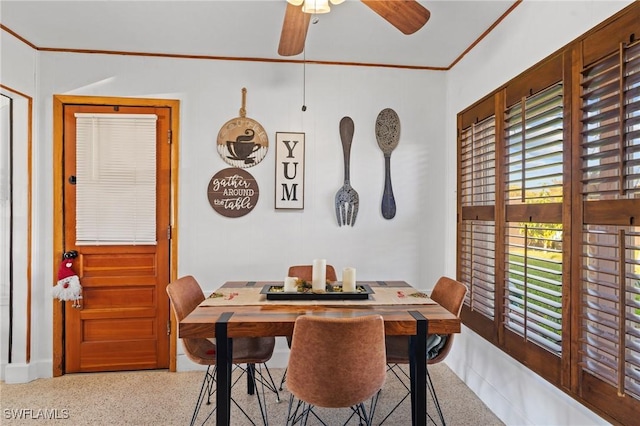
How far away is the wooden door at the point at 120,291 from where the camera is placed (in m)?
3.00

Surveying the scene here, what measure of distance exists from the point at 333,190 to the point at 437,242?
1.07 m

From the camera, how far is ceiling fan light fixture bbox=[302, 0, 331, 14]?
5.79ft

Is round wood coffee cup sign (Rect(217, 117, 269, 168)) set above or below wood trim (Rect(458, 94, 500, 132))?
below

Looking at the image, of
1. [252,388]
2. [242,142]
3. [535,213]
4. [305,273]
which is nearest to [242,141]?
[242,142]

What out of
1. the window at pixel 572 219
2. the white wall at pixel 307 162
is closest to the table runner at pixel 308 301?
the window at pixel 572 219

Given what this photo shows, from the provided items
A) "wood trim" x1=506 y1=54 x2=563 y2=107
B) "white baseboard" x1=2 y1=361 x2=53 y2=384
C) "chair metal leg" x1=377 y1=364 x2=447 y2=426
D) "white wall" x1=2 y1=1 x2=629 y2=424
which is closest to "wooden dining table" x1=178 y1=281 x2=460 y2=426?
"chair metal leg" x1=377 y1=364 x2=447 y2=426

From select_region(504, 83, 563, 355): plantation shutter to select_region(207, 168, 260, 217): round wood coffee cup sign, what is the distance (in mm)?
1960

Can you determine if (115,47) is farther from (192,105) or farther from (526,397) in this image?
(526,397)

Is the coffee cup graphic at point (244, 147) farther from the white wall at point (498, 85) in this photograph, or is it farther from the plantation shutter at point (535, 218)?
the plantation shutter at point (535, 218)

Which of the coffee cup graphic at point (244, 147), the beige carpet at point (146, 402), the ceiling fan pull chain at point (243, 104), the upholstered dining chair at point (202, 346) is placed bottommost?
the beige carpet at point (146, 402)

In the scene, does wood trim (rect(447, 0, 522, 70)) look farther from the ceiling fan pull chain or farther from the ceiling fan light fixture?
the ceiling fan pull chain

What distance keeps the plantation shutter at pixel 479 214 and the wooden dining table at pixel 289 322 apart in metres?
0.73

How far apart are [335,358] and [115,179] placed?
2417 mm

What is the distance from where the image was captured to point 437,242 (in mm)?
3348
